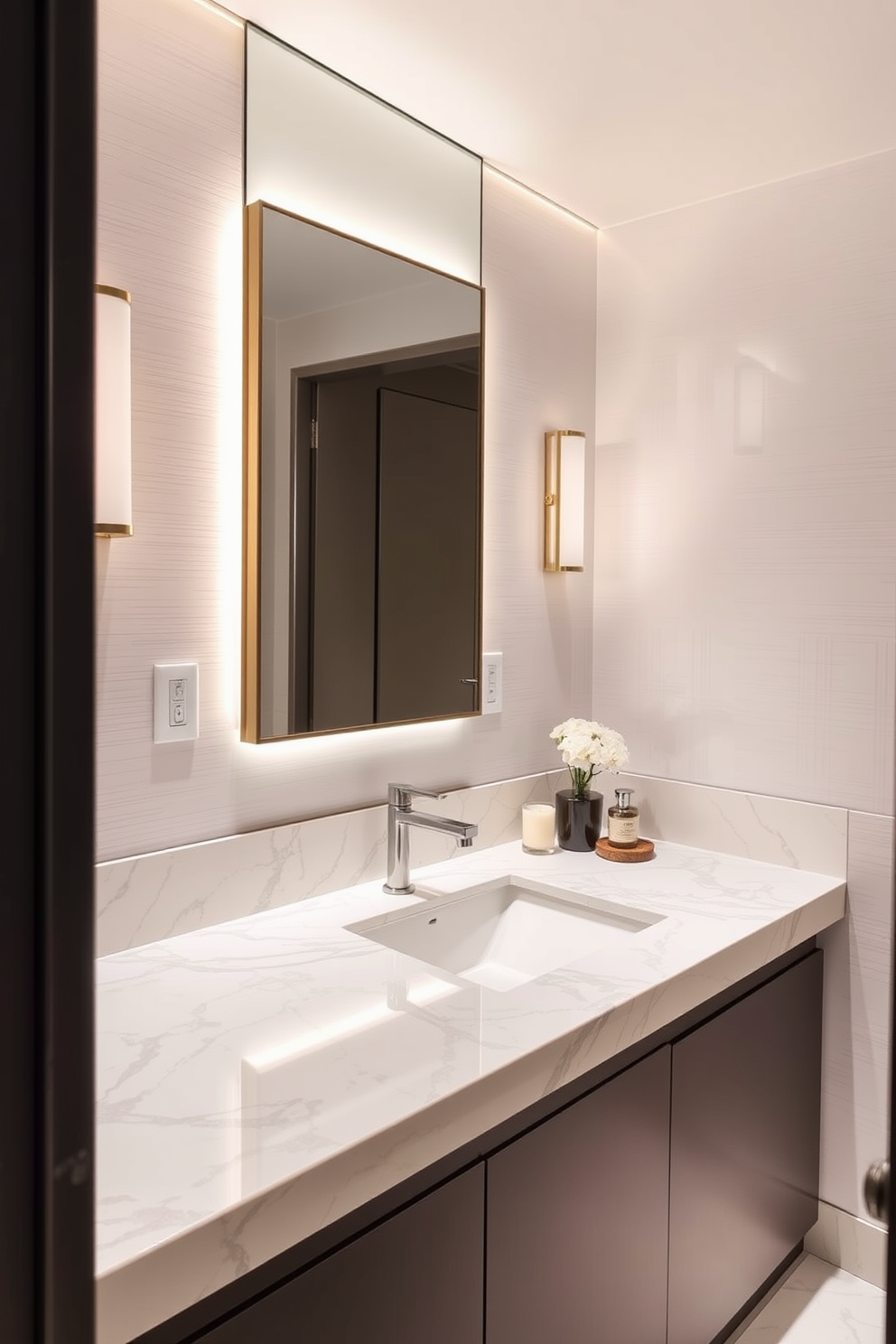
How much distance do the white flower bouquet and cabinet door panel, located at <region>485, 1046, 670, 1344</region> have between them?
648mm

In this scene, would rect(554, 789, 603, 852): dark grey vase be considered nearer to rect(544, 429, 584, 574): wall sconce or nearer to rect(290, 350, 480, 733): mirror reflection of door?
rect(290, 350, 480, 733): mirror reflection of door

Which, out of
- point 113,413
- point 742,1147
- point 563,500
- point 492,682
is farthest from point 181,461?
point 742,1147

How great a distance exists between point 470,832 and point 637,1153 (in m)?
0.53

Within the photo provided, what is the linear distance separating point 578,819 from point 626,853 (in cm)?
12

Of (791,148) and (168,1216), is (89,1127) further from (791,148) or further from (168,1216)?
(791,148)

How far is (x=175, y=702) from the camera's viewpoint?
1.49 metres

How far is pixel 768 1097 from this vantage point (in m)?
1.79

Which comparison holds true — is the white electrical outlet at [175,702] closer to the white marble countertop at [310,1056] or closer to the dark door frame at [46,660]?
the white marble countertop at [310,1056]

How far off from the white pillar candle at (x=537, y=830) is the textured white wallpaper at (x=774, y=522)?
13.5 inches

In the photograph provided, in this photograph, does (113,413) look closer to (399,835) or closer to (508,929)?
(399,835)

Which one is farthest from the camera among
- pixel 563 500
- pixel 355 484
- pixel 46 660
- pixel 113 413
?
pixel 563 500

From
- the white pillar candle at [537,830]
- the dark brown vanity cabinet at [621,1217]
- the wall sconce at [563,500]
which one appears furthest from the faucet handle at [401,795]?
the wall sconce at [563,500]

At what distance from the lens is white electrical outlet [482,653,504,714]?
2.06 meters

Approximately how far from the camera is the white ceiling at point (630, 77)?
147 cm
